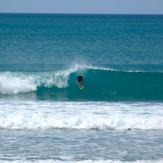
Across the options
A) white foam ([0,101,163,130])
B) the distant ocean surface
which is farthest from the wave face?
white foam ([0,101,163,130])

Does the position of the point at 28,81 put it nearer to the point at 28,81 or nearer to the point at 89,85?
the point at 28,81

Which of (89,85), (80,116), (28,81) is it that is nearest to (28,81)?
(28,81)

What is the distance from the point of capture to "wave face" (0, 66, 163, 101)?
21.5m

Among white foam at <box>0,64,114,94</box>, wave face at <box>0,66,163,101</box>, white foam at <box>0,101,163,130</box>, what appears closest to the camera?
white foam at <box>0,101,163,130</box>

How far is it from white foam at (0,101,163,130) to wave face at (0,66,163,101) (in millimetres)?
2839

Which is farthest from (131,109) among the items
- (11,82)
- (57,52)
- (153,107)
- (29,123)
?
(57,52)

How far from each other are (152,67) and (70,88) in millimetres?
9474

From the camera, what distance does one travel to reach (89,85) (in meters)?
24.0

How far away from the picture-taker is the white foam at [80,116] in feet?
49.7

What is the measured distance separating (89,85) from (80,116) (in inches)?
327

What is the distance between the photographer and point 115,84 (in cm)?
2448

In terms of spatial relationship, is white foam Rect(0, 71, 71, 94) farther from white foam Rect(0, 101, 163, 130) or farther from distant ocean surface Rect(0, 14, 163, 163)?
white foam Rect(0, 101, 163, 130)

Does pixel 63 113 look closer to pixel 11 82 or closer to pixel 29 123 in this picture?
pixel 29 123

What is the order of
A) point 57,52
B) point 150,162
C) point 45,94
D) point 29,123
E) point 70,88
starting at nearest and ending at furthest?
1. point 150,162
2. point 29,123
3. point 45,94
4. point 70,88
5. point 57,52
